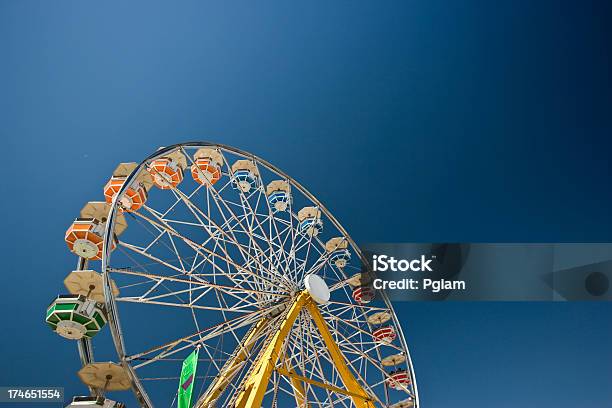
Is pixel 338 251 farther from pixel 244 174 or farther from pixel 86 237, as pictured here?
pixel 86 237

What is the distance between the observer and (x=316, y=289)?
7.28 m

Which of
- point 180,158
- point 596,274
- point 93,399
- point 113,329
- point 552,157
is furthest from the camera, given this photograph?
point 552,157

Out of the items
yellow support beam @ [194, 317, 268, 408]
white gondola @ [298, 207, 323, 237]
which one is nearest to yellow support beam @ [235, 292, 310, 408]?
yellow support beam @ [194, 317, 268, 408]

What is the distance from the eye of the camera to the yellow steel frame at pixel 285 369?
205 inches

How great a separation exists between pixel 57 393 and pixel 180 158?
14.1 feet

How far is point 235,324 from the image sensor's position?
6.76 metres

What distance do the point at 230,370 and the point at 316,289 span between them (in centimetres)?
156

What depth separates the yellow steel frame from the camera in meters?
5.20

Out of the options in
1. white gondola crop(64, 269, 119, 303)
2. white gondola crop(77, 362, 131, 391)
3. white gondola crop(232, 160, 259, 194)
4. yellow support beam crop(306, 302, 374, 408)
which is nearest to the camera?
white gondola crop(77, 362, 131, 391)

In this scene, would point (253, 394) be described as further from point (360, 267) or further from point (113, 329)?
point (360, 267)

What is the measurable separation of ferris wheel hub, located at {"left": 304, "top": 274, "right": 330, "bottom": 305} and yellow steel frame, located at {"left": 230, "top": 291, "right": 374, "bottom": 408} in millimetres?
73

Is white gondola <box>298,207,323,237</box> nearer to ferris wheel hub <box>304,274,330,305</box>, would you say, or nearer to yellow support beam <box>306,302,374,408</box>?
ferris wheel hub <box>304,274,330,305</box>

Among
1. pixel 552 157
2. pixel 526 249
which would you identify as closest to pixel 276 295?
pixel 526 249

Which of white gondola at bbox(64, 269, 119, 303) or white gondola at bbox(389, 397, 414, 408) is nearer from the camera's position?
white gondola at bbox(64, 269, 119, 303)
